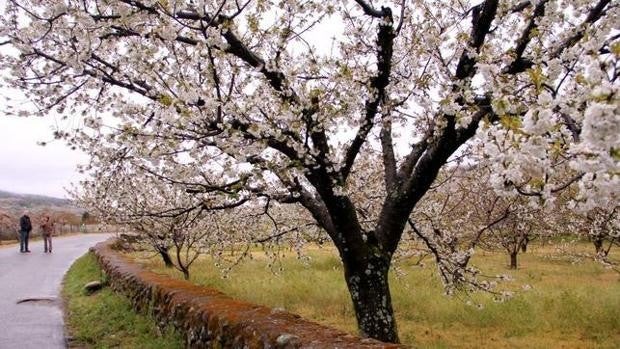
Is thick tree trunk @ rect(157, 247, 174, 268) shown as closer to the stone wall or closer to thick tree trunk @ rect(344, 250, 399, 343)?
the stone wall

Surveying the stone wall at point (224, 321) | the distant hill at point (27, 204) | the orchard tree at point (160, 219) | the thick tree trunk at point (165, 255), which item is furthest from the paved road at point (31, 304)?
the distant hill at point (27, 204)

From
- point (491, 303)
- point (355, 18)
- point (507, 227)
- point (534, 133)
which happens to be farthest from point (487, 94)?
point (507, 227)

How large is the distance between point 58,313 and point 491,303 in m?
9.40

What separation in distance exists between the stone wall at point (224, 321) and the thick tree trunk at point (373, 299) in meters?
1.32

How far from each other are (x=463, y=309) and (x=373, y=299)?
20.1 feet

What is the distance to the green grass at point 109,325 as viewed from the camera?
8586 millimetres

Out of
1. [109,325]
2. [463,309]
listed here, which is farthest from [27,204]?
[463,309]

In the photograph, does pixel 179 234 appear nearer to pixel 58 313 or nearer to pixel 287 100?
pixel 58 313

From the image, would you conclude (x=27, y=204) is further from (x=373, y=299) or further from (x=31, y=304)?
(x=373, y=299)

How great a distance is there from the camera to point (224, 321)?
6121 mm

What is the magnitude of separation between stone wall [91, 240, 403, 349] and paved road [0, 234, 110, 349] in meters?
1.66

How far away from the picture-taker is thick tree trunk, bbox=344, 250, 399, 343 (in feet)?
23.0

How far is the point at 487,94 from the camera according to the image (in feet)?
18.0

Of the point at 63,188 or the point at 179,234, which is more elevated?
the point at 63,188
